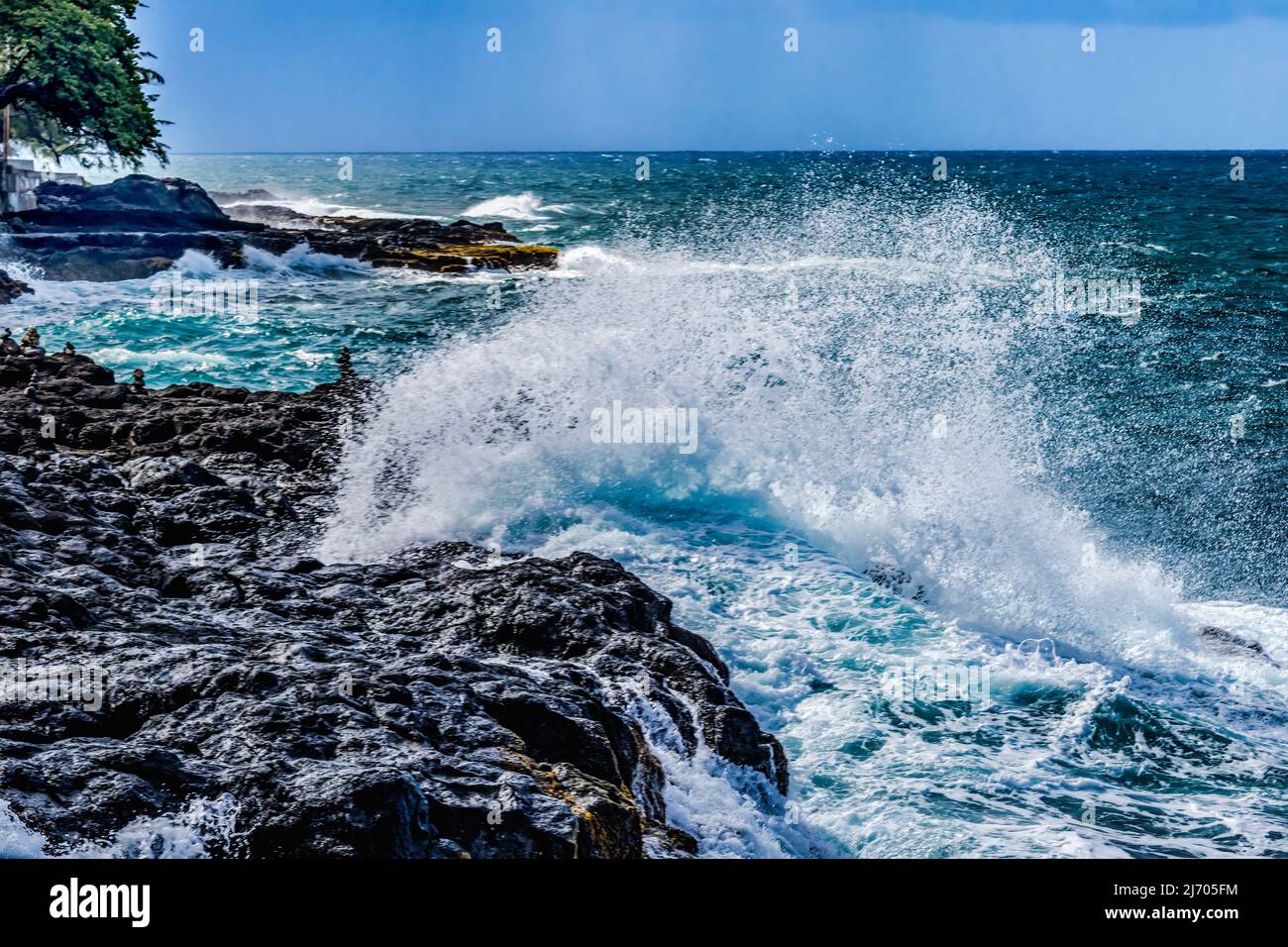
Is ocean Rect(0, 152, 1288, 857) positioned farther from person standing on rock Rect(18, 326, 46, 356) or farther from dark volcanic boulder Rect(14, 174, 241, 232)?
dark volcanic boulder Rect(14, 174, 241, 232)

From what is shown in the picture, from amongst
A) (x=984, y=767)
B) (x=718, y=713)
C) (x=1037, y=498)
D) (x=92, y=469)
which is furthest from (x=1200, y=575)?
(x=92, y=469)

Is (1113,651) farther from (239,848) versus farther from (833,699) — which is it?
(239,848)

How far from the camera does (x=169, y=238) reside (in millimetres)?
30797

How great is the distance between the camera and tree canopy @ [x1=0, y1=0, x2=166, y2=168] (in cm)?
2959

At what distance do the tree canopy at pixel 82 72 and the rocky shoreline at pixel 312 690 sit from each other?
2430 cm

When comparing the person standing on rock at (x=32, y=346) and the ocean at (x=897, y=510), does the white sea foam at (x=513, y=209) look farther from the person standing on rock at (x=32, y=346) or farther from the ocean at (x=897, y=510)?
the person standing on rock at (x=32, y=346)

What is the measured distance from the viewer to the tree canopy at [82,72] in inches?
1165

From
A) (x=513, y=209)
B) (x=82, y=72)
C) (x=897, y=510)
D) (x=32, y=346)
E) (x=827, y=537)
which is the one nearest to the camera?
(x=827, y=537)

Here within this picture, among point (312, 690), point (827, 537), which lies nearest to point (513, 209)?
point (827, 537)

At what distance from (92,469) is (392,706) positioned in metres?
5.72

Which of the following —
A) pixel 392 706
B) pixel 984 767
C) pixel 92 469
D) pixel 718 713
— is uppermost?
pixel 92 469

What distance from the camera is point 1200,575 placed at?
12.4 metres

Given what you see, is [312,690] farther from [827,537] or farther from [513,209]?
[513,209]

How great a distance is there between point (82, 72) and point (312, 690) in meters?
30.7
